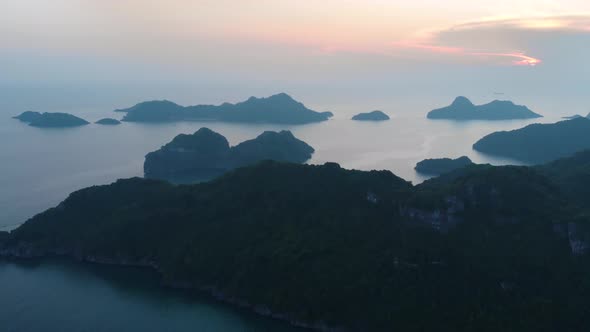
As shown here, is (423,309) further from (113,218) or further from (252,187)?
(113,218)

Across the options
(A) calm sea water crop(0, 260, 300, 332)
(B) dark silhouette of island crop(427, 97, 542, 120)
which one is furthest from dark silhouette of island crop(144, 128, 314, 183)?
(B) dark silhouette of island crop(427, 97, 542, 120)

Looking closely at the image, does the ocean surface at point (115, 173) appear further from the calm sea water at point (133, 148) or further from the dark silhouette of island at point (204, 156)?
the dark silhouette of island at point (204, 156)

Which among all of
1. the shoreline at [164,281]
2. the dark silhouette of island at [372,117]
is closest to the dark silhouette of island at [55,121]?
the dark silhouette of island at [372,117]

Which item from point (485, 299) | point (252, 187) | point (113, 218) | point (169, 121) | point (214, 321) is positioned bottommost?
point (214, 321)

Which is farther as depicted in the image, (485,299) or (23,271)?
(23,271)

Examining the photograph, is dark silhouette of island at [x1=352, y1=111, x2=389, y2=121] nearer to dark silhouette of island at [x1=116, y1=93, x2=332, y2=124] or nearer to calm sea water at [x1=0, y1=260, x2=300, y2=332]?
dark silhouette of island at [x1=116, y1=93, x2=332, y2=124]

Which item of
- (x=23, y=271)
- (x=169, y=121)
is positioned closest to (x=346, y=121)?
(x=169, y=121)
